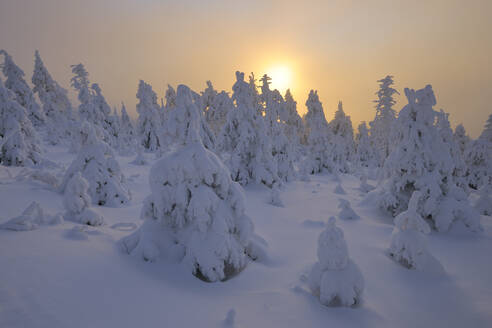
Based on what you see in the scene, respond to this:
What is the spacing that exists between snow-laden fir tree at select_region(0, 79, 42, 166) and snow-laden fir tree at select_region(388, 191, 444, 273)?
19592 millimetres

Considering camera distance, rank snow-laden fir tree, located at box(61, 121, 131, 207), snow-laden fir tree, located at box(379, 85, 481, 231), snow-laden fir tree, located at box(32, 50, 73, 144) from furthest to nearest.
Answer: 1. snow-laden fir tree, located at box(32, 50, 73, 144)
2. snow-laden fir tree, located at box(61, 121, 131, 207)
3. snow-laden fir tree, located at box(379, 85, 481, 231)

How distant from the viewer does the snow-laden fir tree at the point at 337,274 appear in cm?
474

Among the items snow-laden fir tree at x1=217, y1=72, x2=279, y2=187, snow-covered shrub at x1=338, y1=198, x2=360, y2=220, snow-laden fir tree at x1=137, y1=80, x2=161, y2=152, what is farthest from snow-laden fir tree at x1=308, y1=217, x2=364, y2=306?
snow-laden fir tree at x1=137, y1=80, x2=161, y2=152

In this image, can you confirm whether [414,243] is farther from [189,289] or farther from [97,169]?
[97,169]

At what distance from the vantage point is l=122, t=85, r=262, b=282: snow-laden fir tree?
526cm

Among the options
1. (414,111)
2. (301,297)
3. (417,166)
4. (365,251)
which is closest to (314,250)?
(365,251)

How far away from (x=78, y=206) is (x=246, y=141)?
1095 centimetres

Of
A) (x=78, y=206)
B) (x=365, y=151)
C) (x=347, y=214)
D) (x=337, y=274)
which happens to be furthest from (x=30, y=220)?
(x=365, y=151)

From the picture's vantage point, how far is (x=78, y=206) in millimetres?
6938

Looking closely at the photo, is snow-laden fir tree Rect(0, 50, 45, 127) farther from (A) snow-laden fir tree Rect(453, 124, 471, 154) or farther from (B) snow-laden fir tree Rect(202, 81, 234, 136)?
(A) snow-laden fir tree Rect(453, 124, 471, 154)

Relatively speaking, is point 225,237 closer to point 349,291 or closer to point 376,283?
point 349,291

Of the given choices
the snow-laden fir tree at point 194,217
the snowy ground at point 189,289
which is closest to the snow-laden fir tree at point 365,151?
the snowy ground at point 189,289

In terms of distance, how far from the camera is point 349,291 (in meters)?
4.71

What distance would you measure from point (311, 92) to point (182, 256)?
25.9 m
